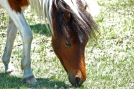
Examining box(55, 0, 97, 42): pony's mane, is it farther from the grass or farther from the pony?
the grass

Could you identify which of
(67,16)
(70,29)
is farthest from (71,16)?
(70,29)

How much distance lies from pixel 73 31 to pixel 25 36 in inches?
26.7

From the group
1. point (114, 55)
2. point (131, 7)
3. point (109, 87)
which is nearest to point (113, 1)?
point (131, 7)

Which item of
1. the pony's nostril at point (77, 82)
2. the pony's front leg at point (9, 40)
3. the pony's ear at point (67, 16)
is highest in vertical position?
the pony's ear at point (67, 16)

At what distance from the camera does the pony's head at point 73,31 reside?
621 centimetres

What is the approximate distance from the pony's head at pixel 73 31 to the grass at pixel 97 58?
0.66ft

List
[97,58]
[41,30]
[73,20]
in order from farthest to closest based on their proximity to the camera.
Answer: [41,30]
[97,58]
[73,20]

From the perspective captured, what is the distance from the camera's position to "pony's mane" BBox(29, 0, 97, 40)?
621 cm

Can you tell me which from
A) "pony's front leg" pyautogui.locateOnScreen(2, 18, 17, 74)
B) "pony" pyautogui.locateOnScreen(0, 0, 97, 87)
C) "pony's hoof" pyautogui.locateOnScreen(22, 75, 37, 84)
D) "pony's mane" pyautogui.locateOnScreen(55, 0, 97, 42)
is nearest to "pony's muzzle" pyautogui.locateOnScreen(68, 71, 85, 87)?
A: "pony" pyautogui.locateOnScreen(0, 0, 97, 87)

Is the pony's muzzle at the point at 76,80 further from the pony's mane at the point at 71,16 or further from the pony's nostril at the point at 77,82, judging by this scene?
the pony's mane at the point at 71,16

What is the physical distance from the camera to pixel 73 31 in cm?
626

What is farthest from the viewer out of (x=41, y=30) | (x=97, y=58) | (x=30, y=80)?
(x=41, y=30)

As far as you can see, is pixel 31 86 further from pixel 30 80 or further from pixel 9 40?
pixel 9 40

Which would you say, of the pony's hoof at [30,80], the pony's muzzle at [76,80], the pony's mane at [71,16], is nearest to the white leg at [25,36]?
the pony's hoof at [30,80]
